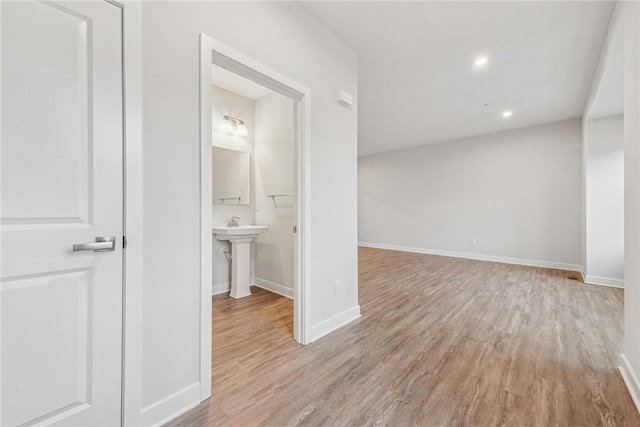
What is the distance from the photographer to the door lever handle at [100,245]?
43.0 inches

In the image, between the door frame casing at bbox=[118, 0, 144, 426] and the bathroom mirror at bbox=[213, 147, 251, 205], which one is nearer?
the door frame casing at bbox=[118, 0, 144, 426]

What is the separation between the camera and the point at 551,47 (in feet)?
8.46

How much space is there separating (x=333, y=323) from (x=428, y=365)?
833mm

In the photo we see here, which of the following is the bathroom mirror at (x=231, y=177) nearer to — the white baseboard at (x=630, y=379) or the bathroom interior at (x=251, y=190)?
the bathroom interior at (x=251, y=190)

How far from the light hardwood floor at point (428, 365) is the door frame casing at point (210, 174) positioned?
10.6 inches

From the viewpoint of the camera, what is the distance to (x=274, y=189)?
11.6ft

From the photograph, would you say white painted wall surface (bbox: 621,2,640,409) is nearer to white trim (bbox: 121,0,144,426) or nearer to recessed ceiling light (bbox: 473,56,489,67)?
recessed ceiling light (bbox: 473,56,489,67)

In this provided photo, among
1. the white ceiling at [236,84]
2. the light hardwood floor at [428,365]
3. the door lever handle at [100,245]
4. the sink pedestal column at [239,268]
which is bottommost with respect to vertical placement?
the light hardwood floor at [428,365]

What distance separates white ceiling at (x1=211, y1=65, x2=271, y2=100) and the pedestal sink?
5.61ft

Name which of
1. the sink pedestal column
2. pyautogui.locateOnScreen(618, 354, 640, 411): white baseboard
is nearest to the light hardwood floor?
pyautogui.locateOnScreen(618, 354, 640, 411): white baseboard

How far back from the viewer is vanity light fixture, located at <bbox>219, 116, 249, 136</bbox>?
11.2 feet

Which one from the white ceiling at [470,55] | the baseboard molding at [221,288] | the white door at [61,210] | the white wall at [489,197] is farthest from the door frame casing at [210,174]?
the white wall at [489,197]

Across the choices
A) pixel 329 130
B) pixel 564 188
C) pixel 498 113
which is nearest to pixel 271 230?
pixel 329 130

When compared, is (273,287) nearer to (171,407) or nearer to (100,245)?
(171,407)
